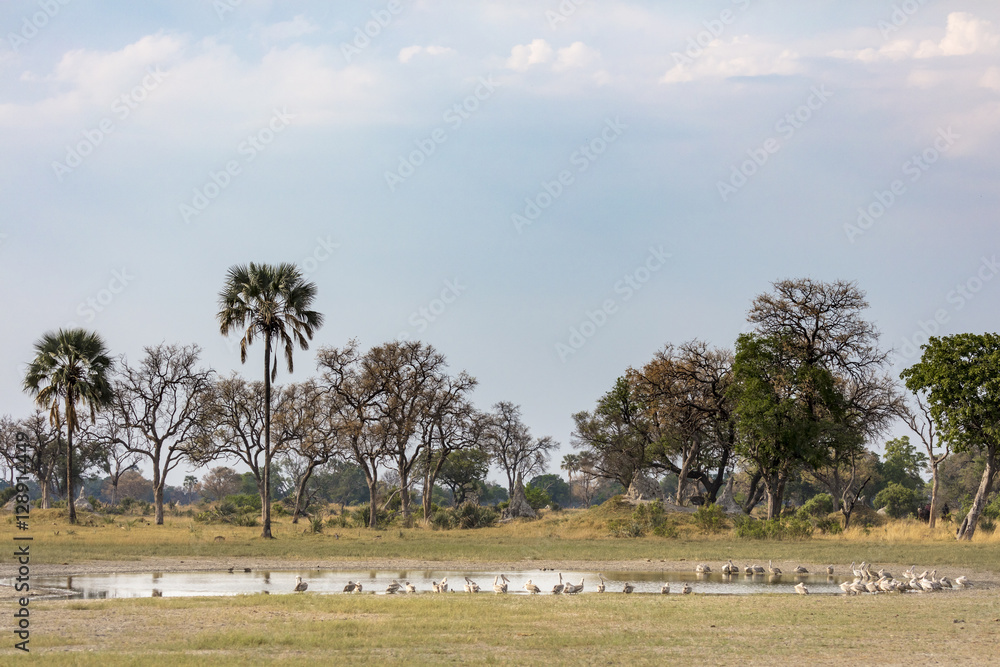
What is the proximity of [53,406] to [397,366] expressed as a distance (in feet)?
58.6

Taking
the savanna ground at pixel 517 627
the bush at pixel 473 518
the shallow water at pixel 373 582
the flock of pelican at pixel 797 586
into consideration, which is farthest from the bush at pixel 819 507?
the flock of pelican at pixel 797 586

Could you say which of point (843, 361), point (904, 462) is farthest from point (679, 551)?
point (904, 462)

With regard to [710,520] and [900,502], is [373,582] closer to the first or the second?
[710,520]

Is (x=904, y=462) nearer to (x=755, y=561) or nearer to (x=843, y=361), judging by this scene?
(x=843, y=361)

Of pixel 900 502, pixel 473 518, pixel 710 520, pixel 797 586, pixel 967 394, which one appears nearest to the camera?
pixel 797 586

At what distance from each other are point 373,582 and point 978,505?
26.7 metres

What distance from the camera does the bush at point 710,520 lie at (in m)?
41.9

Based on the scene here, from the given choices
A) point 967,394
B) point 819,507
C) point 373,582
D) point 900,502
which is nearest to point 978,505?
point 967,394

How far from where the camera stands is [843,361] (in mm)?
47156

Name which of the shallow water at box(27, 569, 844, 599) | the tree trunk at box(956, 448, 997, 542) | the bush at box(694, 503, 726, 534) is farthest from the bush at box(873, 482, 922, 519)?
the shallow water at box(27, 569, 844, 599)

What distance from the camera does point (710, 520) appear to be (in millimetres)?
42250

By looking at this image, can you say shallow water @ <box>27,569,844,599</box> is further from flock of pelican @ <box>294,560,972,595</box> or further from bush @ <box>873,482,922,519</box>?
bush @ <box>873,482,922,519</box>

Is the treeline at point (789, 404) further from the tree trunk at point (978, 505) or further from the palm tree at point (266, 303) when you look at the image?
the palm tree at point (266, 303)

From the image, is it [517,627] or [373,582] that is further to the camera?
[373,582]
